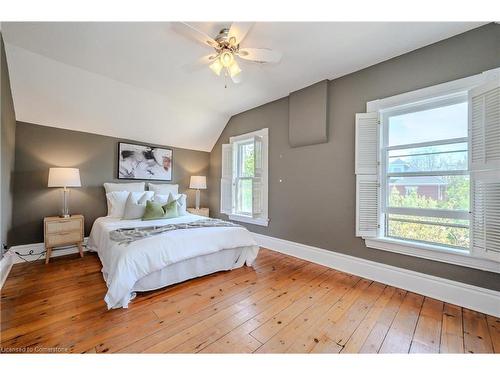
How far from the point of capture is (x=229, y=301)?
6.44ft

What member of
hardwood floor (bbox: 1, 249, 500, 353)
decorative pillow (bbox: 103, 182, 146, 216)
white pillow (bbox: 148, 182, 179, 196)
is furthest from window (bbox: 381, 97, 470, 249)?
decorative pillow (bbox: 103, 182, 146, 216)

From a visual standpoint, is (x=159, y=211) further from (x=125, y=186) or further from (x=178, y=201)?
(x=125, y=186)

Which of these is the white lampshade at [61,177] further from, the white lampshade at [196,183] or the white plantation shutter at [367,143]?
the white plantation shutter at [367,143]

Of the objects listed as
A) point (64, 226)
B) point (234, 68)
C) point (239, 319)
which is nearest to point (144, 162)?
point (64, 226)

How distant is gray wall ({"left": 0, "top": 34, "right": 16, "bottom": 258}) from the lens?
2.20 meters

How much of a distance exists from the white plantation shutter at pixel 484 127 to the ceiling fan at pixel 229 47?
1844 millimetres

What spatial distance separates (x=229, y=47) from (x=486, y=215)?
9.10 ft

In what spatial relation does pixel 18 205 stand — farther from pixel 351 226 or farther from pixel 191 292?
pixel 351 226

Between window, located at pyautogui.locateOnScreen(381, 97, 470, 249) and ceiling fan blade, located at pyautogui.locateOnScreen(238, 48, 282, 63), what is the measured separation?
159 centimetres

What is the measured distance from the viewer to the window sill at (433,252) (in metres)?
1.84

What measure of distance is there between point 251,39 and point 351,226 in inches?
98.9

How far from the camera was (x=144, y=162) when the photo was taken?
403cm
